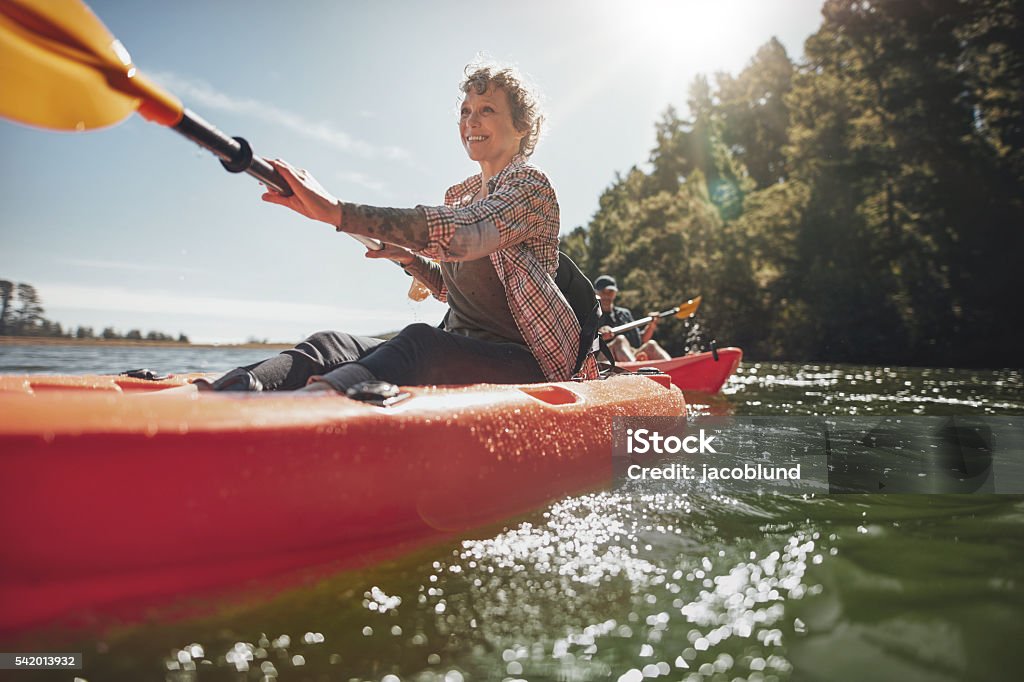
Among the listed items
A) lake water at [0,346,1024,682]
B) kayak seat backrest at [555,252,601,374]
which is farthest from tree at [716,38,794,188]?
lake water at [0,346,1024,682]

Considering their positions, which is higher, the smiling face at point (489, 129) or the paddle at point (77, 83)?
the smiling face at point (489, 129)

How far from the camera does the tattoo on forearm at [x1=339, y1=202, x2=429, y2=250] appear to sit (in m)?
1.93

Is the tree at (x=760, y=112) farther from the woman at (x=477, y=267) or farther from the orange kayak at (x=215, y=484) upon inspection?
the orange kayak at (x=215, y=484)

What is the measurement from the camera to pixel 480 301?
260cm

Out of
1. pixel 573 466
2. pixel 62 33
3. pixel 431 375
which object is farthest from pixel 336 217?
pixel 573 466

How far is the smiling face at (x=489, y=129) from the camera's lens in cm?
261

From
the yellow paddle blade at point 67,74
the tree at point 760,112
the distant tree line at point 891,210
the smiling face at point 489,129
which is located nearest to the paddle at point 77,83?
the yellow paddle blade at point 67,74

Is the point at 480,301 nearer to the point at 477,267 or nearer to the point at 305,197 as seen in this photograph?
the point at 477,267

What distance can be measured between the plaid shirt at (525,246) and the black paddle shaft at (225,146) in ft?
1.70

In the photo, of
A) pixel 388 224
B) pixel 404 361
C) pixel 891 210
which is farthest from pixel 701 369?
pixel 891 210

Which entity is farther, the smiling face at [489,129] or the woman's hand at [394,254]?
the smiling face at [489,129]

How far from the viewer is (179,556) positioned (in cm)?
138

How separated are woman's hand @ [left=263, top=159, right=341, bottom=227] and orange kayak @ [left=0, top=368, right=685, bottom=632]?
595mm

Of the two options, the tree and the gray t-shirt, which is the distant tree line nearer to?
the tree
